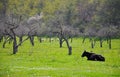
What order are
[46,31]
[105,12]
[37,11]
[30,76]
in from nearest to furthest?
[30,76]
[46,31]
[105,12]
[37,11]

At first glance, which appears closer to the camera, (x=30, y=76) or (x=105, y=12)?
(x=30, y=76)

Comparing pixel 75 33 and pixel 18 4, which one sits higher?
pixel 18 4

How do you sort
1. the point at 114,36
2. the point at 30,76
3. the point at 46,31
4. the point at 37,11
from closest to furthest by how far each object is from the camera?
the point at 30,76, the point at 114,36, the point at 46,31, the point at 37,11

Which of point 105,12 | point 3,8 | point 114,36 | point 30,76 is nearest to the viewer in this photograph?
point 30,76

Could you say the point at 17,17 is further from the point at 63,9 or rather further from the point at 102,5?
the point at 102,5

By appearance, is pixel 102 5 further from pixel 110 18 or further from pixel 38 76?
pixel 38 76

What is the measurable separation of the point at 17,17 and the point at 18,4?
32.5 metres

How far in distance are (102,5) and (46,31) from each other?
206ft

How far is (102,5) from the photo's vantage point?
19200 cm

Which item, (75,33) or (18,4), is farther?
(18,4)

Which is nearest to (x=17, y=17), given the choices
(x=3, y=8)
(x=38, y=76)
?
(x=3, y=8)

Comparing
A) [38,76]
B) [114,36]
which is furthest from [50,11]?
[38,76]

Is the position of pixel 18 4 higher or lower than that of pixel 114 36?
higher

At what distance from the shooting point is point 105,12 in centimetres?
18200
